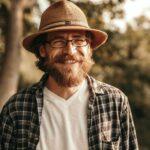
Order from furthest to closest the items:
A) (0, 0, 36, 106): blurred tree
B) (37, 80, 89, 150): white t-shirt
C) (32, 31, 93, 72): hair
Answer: (0, 0, 36, 106): blurred tree < (32, 31, 93, 72): hair < (37, 80, 89, 150): white t-shirt

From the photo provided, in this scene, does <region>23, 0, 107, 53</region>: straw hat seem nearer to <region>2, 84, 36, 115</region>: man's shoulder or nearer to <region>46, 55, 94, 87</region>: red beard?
<region>46, 55, 94, 87</region>: red beard

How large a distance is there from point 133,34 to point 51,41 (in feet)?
95.4

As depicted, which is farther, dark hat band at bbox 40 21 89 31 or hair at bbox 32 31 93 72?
hair at bbox 32 31 93 72

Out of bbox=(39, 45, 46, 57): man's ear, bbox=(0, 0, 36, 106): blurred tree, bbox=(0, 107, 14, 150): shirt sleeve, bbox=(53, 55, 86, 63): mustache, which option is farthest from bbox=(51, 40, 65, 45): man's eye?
bbox=(0, 0, 36, 106): blurred tree

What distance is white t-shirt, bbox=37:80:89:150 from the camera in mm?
3635

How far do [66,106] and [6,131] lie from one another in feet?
1.61

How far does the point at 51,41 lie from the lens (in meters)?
3.82

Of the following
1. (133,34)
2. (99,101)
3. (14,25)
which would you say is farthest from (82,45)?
(133,34)

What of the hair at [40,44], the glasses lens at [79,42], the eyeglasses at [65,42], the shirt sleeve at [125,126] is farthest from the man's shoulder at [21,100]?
the shirt sleeve at [125,126]

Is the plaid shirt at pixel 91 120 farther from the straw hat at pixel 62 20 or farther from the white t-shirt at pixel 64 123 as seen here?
the straw hat at pixel 62 20

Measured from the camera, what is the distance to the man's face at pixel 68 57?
Answer: 145 inches

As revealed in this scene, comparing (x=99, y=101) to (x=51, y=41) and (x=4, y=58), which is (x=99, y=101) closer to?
(x=51, y=41)

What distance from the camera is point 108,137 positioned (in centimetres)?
373

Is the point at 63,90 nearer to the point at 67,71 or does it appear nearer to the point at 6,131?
the point at 67,71
